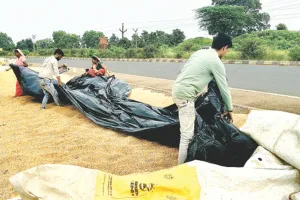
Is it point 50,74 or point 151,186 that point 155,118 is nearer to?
point 151,186

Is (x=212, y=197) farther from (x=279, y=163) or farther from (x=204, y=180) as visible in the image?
(x=279, y=163)

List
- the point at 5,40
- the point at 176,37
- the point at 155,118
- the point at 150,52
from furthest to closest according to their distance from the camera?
the point at 5,40 → the point at 176,37 → the point at 150,52 → the point at 155,118

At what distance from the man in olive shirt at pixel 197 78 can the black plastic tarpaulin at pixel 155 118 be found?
7.3 inches

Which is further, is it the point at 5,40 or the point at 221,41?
the point at 5,40

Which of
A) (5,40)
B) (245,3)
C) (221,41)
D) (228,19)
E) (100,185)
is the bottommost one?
(5,40)

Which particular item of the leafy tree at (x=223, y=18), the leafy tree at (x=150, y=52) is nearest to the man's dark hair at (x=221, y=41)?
the leafy tree at (x=150, y=52)

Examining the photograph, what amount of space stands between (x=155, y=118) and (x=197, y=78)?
77.2 inches

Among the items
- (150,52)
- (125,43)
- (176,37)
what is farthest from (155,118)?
(176,37)

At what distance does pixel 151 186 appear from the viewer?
2.37 m

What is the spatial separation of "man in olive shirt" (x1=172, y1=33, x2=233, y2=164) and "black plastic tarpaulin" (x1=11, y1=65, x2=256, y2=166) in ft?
0.61

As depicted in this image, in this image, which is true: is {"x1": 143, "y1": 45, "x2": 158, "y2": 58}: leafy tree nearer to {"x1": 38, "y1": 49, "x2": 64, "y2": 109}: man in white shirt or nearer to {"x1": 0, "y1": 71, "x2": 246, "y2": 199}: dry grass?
{"x1": 38, "y1": 49, "x2": 64, "y2": 109}: man in white shirt

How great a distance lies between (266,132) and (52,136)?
341 centimetres

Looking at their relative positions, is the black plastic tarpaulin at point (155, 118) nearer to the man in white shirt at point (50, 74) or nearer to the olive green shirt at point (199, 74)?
the man in white shirt at point (50, 74)

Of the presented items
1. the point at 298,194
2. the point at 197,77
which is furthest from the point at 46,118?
the point at 298,194
